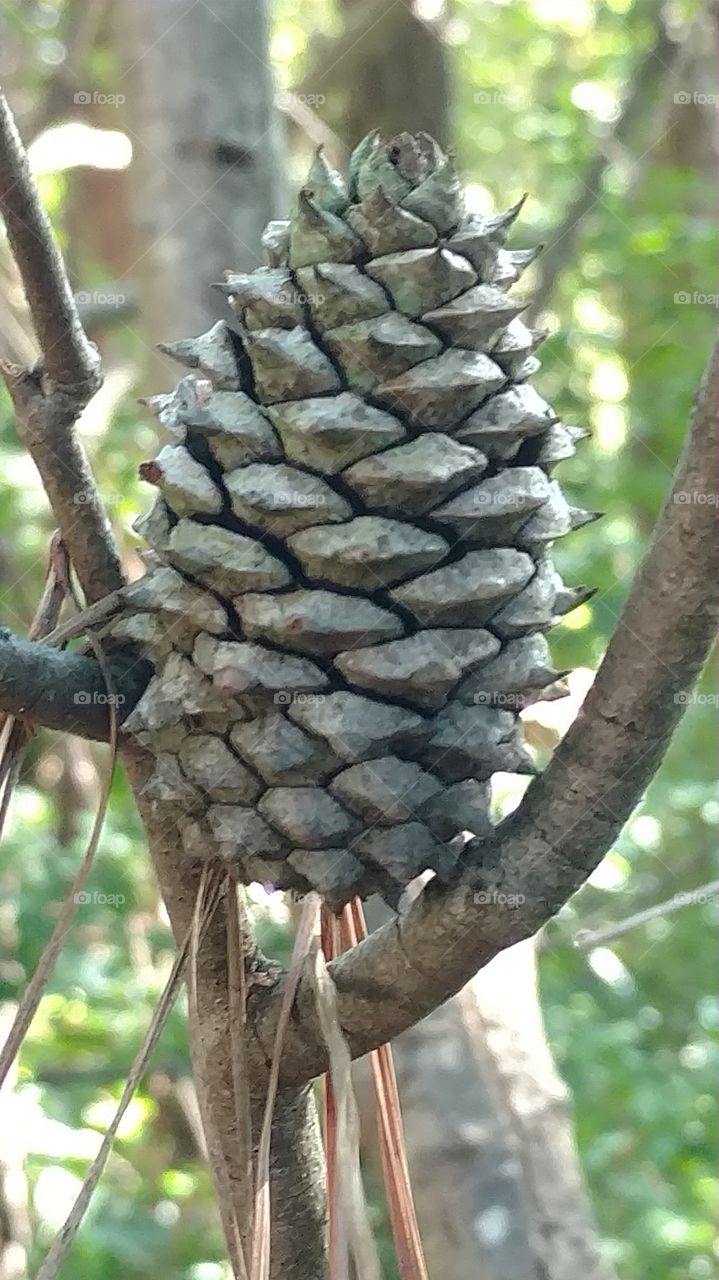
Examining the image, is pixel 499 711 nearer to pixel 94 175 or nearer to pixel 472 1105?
pixel 472 1105

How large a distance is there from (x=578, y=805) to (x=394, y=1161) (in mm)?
181

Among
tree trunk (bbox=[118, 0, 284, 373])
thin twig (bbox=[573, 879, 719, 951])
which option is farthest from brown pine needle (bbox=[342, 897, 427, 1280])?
tree trunk (bbox=[118, 0, 284, 373])

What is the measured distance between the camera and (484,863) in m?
A: 0.45

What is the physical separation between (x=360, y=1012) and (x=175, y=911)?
0.09 metres

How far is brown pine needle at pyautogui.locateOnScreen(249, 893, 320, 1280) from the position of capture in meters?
0.44

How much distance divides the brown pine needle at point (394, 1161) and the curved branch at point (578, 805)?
0.15 ft
